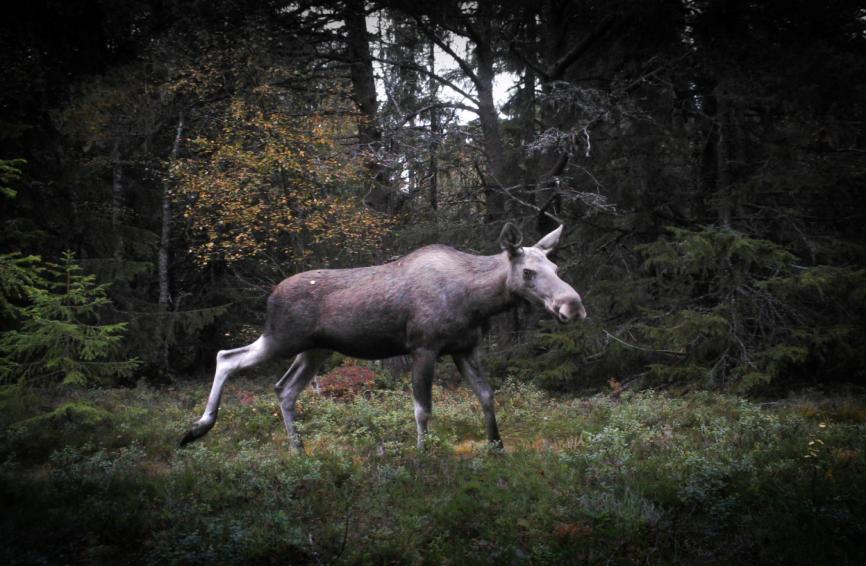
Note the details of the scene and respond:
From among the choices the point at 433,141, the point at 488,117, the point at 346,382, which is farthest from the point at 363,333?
the point at 488,117

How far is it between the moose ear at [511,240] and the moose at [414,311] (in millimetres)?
13

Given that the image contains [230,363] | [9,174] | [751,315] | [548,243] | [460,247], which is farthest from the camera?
[460,247]

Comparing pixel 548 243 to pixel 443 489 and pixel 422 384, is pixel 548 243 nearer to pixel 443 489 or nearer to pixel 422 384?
pixel 422 384

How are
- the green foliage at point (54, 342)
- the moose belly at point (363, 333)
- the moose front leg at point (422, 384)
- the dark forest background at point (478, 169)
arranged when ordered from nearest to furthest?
the moose front leg at point (422, 384) < the moose belly at point (363, 333) < the green foliage at point (54, 342) < the dark forest background at point (478, 169)

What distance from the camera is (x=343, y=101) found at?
18.6 metres

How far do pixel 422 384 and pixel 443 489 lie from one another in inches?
80.3

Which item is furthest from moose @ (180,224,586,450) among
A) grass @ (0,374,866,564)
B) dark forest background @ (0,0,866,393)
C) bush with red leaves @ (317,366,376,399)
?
bush with red leaves @ (317,366,376,399)

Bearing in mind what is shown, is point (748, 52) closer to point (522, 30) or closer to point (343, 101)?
point (522, 30)

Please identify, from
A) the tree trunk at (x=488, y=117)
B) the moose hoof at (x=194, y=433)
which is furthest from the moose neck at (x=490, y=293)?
the tree trunk at (x=488, y=117)

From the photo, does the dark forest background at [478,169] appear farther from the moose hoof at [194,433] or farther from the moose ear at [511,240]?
the moose ear at [511,240]

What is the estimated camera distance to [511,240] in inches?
336

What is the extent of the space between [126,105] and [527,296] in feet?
37.6

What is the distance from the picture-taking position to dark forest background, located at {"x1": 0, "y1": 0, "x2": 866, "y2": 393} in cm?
1148

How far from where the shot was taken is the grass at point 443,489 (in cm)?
502
